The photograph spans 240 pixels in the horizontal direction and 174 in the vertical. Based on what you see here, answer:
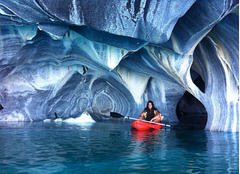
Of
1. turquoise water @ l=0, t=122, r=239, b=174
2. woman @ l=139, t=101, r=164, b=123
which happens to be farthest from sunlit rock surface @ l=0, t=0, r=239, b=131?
turquoise water @ l=0, t=122, r=239, b=174

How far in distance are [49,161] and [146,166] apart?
5.51 feet

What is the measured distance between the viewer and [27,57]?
13477 mm

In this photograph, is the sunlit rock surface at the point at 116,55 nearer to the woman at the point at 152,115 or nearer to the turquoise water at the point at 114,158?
the woman at the point at 152,115

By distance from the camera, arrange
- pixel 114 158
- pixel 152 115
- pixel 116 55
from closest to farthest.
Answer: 1. pixel 114 158
2. pixel 116 55
3. pixel 152 115

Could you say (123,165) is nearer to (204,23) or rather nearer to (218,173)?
(218,173)

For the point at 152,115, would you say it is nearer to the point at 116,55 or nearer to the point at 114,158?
the point at 116,55

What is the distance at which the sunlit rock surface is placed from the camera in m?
9.44

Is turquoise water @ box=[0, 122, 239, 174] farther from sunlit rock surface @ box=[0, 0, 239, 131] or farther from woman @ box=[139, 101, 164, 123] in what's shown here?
woman @ box=[139, 101, 164, 123]

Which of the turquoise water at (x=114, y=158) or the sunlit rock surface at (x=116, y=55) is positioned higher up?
the sunlit rock surface at (x=116, y=55)

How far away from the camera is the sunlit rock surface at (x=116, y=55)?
944 centimetres

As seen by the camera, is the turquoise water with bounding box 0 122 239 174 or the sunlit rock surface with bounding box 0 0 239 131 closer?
the turquoise water with bounding box 0 122 239 174

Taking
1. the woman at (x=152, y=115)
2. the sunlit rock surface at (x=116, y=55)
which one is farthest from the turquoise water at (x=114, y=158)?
the woman at (x=152, y=115)

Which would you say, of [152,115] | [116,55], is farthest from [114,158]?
[152,115]

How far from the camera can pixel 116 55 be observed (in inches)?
503
